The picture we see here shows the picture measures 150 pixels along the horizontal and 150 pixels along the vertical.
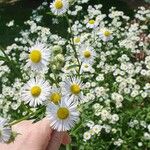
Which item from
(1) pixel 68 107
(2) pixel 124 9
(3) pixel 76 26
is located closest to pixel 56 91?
(1) pixel 68 107

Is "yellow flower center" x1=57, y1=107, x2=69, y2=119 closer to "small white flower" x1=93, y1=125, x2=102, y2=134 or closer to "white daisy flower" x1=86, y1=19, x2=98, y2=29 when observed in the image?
"small white flower" x1=93, y1=125, x2=102, y2=134

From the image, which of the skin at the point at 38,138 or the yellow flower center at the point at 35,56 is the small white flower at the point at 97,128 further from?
the skin at the point at 38,138

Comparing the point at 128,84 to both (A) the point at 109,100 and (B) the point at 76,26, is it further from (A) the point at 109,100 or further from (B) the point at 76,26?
(B) the point at 76,26

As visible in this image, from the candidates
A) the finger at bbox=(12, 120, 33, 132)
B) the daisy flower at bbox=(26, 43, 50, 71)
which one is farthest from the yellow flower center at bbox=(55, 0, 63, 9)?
the finger at bbox=(12, 120, 33, 132)

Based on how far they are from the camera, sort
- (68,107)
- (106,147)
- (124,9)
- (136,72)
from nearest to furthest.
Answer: (68,107), (106,147), (136,72), (124,9)

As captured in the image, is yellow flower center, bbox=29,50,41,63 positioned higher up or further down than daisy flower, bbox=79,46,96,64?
further down

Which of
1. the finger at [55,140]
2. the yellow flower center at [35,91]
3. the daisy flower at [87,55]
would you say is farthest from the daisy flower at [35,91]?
the daisy flower at [87,55]

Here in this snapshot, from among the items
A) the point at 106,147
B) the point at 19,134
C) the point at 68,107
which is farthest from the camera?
the point at 106,147
